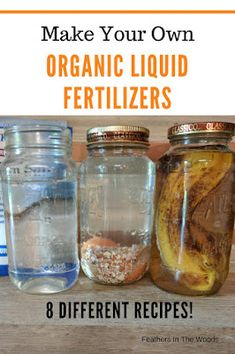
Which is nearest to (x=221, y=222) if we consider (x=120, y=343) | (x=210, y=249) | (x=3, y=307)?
(x=210, y=249)

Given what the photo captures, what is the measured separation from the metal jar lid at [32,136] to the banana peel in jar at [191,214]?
0.19 m

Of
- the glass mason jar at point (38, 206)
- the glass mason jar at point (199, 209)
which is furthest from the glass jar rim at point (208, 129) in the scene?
the glass mason jar at point (38, 206)

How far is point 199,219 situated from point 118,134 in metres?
0.16

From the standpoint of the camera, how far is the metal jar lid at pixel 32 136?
473 mm

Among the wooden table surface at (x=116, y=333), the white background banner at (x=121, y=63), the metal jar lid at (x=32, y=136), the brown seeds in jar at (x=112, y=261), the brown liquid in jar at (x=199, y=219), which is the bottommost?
the wooden table surface at (x=116, y=333)

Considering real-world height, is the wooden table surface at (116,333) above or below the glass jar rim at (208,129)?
below

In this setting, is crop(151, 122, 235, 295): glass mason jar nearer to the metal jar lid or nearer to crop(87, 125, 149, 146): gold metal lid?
crop(87, 125, 149, 146): gold metal lid

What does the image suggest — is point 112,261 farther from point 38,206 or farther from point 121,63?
point 121,63

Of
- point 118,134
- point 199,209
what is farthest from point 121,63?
point 199,209

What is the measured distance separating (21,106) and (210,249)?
423 mm

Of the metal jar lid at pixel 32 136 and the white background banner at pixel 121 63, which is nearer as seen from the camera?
the metal jar lid at pixel 32 136

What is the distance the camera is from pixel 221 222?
458 millimetres

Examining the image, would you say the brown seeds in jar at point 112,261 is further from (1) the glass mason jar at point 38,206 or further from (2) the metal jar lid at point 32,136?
(2) the metal jar lid at point 32,136

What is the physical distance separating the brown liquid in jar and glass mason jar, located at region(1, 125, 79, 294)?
0.53ft
